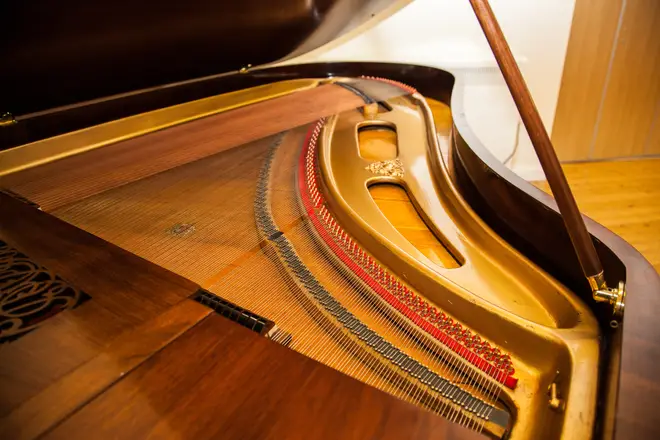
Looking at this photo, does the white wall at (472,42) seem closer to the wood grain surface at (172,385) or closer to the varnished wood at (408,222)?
the varnished wood at (408,222)

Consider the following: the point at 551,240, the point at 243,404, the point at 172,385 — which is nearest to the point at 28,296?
the point at 172,385

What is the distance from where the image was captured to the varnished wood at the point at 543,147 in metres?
0.84

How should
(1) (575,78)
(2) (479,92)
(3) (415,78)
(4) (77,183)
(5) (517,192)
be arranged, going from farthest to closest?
(1) (575,78) → (2) (479,92) → (3) (415,78) → (4) (77,183) → (5) (517,192)

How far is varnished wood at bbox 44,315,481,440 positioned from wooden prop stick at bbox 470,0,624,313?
0.48 m

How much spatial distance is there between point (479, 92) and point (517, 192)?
3.52m

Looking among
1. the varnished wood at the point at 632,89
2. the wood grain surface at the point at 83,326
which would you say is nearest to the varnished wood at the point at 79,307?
the wood grain surface at the point at 83,326

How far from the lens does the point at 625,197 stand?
14.7 ft

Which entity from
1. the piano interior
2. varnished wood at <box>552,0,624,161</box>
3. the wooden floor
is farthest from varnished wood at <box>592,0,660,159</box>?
the piano interior

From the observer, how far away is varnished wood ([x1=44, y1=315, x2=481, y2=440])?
56cm

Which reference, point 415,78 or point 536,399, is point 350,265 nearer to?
point 536,399

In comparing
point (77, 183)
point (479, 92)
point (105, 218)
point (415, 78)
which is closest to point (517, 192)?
point (105, 218)

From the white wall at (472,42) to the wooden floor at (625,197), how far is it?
1.21 m

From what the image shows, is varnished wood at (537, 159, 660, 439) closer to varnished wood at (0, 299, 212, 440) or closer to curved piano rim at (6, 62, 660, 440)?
curved piano rim at (6, 62, 660, 440)

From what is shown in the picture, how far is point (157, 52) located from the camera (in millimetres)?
1844
